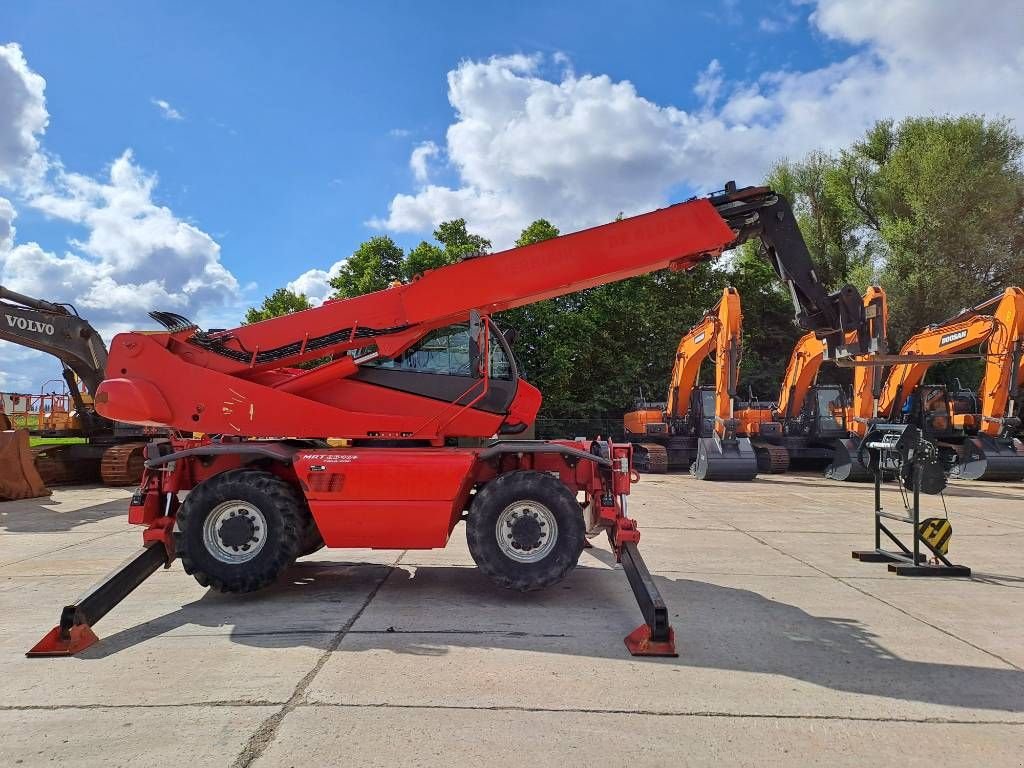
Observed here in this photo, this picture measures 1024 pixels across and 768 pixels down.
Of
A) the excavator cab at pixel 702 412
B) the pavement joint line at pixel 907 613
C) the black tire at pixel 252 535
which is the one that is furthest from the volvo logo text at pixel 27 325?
the excavator cab at pixel 702 412

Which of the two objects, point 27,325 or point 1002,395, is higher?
point 27,325

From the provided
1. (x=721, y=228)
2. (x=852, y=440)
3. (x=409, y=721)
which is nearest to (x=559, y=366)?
(x=852, y=440)

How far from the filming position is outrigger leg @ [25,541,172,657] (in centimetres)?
475

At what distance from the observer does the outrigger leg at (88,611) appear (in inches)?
187

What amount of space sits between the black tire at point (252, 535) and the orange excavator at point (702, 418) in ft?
46.8

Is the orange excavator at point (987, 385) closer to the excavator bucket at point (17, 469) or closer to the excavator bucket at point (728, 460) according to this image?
the excavator bucket at point (728, 460)

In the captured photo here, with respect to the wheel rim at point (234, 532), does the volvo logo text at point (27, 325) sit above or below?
above

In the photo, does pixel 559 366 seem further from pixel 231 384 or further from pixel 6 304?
pixel 231 384

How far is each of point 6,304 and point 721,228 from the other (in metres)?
14.4

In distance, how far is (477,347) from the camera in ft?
21.6

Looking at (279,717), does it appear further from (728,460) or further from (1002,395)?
(1002,395)

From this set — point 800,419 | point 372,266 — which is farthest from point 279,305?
point 800,419

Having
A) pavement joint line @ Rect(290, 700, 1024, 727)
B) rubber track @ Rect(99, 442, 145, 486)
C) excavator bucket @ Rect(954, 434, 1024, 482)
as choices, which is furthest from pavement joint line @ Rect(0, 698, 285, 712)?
excavator bucket @ Rect(954, 434, 1024, 482)

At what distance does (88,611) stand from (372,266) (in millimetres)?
25474
